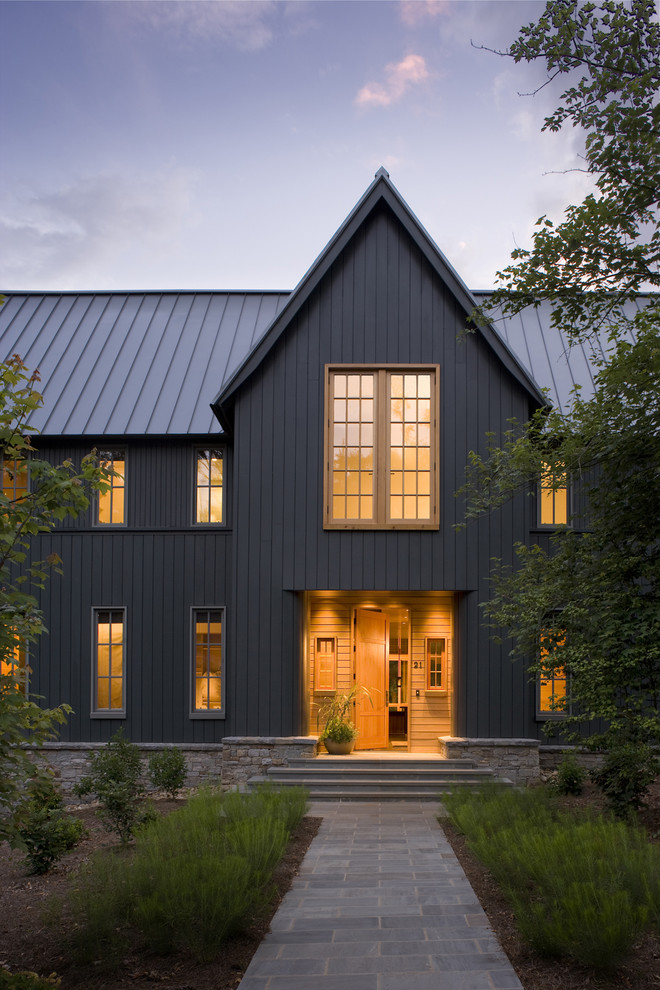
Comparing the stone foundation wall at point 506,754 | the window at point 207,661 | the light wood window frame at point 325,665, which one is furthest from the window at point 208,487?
the stone foundation wall at point 506,754

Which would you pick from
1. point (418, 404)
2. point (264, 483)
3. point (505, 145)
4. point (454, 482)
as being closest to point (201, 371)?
point (264, 483)

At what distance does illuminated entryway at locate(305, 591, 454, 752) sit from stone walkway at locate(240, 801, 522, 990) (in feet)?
17.2

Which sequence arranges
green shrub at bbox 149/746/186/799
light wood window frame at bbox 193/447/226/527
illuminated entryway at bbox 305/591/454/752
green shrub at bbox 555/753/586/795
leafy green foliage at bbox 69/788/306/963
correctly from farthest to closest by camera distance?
light wood window frame at bbox 193/447/226/527 < illuminated entryway at bbox 305/591/454/752 < green shrub at bbox 149/746/186/799 < green shrub at bbox 555/753/586/795 < leafy green foliage at bbox 69/788/306/963

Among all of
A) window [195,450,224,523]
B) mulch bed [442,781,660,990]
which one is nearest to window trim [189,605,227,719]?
window [195,450,224,523]

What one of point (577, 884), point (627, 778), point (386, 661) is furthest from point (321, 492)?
point (577, 884)

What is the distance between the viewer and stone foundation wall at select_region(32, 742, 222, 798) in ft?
47.4

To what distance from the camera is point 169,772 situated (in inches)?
511

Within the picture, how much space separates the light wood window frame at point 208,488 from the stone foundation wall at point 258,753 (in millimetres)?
4200

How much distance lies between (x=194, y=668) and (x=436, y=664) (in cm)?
456

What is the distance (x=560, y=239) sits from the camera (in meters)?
6.73

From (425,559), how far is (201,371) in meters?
6.58

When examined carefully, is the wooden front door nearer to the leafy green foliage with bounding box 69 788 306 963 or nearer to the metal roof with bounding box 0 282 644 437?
the metal roof with bounding box 0 282 644 437

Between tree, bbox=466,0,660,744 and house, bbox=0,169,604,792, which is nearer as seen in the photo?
tree, bbox=466,0,660,744

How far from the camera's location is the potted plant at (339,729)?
45.6ft
